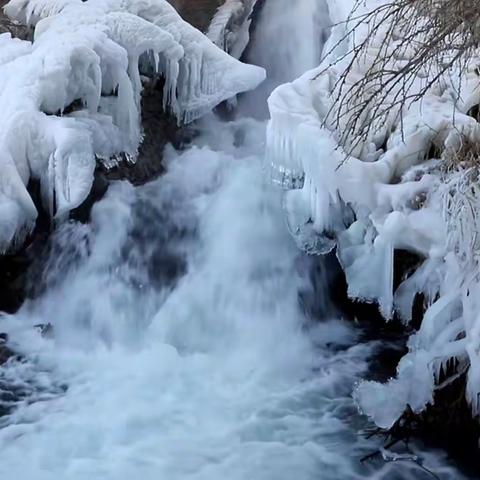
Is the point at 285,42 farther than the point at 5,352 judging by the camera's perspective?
Yes

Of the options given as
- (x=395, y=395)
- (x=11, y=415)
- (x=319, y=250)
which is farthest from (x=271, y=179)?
(x=11, y=415)

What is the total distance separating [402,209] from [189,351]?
1.71 metres

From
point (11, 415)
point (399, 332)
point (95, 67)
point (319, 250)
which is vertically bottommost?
point (11, 415)

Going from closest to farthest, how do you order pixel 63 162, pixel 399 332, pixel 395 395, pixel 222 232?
pixel 395 395 → pixel 399 332 → pixel 63 162 → pixel 222 232

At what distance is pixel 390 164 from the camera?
476 centimetres

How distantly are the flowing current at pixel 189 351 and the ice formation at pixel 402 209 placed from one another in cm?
46

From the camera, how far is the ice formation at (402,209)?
3.92 meters

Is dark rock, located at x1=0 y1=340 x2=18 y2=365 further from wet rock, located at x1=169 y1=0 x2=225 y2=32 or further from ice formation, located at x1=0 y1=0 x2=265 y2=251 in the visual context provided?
wet rock, located at x1=169 y1=0 x2=225 y2=32

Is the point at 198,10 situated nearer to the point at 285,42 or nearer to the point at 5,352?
the point at 285,42

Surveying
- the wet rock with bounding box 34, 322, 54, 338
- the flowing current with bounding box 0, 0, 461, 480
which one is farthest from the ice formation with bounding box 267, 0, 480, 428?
the wet rock with bounding box 34, 322, 54, 338

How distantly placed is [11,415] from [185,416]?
101 cm

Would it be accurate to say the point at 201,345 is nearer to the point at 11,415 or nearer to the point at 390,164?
the point at 11,415

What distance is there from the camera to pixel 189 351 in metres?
5.33

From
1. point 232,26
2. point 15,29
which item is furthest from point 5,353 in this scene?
point 232,26
